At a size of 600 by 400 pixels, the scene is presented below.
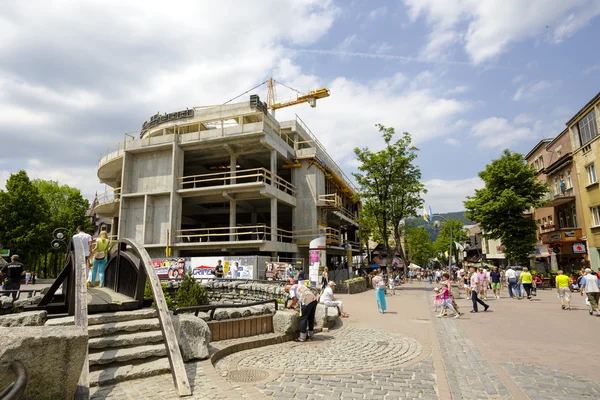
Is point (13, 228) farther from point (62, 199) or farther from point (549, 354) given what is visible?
point (549, 354)

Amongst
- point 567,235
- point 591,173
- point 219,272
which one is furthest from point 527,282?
point 219,272

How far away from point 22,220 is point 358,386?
4508 cm

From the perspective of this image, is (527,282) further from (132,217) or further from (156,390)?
(132,217)

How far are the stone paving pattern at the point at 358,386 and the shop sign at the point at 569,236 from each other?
26.4 m

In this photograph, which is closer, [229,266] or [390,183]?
[229,266]

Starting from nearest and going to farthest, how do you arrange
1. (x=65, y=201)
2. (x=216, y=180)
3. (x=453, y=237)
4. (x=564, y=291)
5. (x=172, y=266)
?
1. (x=564, y=291)
2. (x=172, y=266)
3. (x=216, y=180)
4. (x=65, y=201)
5. (x=453, y=237)

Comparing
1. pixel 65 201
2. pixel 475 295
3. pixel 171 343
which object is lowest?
pixel 475 295

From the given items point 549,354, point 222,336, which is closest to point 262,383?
point 222,336

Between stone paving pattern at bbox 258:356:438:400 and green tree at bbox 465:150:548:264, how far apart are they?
24458 millimetres

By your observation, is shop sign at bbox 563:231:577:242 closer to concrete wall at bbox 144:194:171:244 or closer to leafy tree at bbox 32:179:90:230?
concrete wall at bbox 144:194:171:244

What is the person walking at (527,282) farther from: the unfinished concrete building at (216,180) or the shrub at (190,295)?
the shrub at (190,295)

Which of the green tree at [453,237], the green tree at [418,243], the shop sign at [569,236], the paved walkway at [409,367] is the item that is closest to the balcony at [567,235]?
the shop sign at [569,236]

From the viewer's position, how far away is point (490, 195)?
90.9 ft

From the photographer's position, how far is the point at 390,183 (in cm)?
3022
